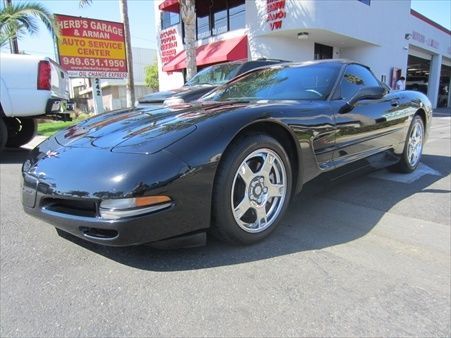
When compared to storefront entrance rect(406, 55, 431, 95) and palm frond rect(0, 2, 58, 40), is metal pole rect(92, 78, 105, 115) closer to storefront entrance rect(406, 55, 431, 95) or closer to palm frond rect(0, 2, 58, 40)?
palm frond rect(0, 2, 58, 40)

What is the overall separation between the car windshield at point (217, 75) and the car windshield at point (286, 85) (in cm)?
373

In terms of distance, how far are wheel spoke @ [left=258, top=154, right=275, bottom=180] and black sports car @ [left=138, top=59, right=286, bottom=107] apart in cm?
415

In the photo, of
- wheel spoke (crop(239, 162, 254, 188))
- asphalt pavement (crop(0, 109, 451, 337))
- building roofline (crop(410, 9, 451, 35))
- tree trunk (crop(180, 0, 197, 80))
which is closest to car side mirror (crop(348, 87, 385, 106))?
asphalt pavement (crop(0, 109, 451, 337))

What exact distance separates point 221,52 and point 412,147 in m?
11.8

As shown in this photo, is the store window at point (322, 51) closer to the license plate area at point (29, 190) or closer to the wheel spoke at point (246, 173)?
the wheel spoke at point (246, 173)

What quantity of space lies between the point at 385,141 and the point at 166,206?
262 centimetres

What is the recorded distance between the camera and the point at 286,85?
11.0ft

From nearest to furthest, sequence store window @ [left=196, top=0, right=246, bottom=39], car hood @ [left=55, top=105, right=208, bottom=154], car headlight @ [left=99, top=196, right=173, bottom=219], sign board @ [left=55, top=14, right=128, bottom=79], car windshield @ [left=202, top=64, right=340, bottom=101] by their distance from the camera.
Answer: car headlight @ [left=99, top=196, right=173, bottom=219], car hood @ [left=55, top=105, right=208, bottom=154], car windshield @ [left=202, top=64, right=340, bottom=101], sign board @ [left=55, top=14, right=128, bottom=79], store window @ [left=196, top=0, right=246, bottom=39]

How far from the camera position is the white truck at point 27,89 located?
5660 millimetres

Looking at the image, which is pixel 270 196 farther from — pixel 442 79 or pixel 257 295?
pixel 442 79

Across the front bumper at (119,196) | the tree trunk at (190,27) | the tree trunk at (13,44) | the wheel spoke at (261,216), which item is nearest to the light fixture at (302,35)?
the tree trunk at (190,27)

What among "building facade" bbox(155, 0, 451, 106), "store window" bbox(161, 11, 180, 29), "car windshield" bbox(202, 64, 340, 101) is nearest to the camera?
"car windshield" bbox(202, 64, 340, 101)

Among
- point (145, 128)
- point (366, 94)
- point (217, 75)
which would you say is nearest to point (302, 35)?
point (217, 75)

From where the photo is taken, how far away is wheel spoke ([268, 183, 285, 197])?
262 centimetres
